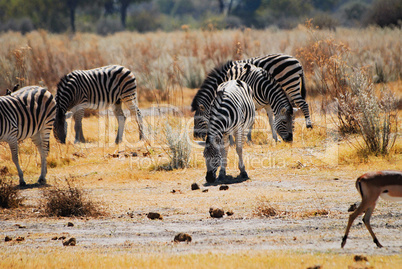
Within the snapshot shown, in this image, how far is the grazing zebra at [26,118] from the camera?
9.61 m

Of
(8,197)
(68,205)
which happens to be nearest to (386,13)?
(68,205)

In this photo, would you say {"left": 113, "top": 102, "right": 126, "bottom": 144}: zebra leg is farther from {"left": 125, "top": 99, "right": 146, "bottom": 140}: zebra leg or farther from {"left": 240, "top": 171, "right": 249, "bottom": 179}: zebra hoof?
{"left": 240, "top": 171, "right": 249, "bottom": 179}: zebra hoof

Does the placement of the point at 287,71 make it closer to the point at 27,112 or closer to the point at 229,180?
the point at 229,180

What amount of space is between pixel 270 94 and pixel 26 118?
5.79 m

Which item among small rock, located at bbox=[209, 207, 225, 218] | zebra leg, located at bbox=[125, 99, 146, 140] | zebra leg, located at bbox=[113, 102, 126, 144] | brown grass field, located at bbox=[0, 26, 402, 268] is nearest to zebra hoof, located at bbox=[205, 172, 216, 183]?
brown grass field, located at bbox=[0, 26, 402, 268]

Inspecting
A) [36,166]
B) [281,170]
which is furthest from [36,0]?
[281,170]

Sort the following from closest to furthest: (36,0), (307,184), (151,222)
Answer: (151,222), (307,184), (36,0)

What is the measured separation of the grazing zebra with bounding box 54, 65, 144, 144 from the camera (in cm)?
1347

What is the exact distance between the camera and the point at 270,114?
44.7 ft

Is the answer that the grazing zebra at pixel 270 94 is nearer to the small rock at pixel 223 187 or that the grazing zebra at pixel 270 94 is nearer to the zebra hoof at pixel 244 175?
the zebra hoof at pixel 244 175

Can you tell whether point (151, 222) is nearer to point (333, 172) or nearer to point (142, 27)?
point (333, 172)

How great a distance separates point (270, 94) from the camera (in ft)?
40.7

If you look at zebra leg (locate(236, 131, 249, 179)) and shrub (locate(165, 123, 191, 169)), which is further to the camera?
shrub (locate(165, 123, 191, 169))

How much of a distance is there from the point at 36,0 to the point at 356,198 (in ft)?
153
